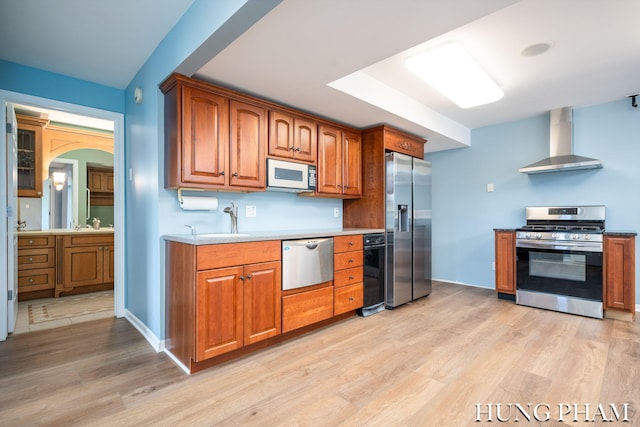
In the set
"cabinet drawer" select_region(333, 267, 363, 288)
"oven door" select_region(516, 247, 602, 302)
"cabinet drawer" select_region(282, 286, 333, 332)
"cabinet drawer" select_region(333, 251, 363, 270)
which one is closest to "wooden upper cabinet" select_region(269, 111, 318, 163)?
"cabinet drawer" select_region(333, 251, 363, 270)

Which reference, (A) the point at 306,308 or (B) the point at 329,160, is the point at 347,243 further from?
(B) the point at 329,160

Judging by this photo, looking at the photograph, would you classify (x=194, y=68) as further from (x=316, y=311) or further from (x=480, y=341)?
(x=480, y=341)

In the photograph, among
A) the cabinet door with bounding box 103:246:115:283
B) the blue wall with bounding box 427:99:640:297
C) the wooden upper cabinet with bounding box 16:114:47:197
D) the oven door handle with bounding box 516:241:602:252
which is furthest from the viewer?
the cabinet door with bounding box 103:246:115:283

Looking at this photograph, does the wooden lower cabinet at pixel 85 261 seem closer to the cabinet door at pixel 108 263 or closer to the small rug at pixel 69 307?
the cabinet door at pixel 108 263

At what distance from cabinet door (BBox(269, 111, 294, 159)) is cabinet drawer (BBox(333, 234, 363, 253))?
0.92 metres

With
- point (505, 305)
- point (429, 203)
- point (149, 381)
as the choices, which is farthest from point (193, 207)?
point (505, 305)

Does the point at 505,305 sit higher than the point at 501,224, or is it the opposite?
the point at 501,224

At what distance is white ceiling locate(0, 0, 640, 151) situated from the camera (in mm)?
1651

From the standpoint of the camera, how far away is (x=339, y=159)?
11.1ft

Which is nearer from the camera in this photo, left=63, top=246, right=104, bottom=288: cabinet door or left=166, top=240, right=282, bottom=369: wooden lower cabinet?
left=166, top=240, right=282, bottom=369: wooden lower cabinet

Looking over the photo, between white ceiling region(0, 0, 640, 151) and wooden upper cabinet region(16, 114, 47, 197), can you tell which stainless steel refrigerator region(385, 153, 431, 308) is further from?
wooden upper cabinet region(16, 114, 47, 197)

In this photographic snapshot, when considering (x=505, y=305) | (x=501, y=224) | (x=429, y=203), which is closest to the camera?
(x=505, y=305)

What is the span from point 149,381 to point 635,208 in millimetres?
4805

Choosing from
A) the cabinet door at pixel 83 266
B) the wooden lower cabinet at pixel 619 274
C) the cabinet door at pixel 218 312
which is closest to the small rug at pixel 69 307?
the cabinet door at pixel 83 266
